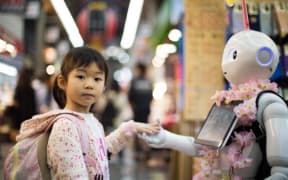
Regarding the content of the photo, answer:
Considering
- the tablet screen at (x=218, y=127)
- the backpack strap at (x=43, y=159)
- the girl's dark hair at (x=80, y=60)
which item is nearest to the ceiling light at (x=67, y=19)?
the tablet screen at (x=218, y=127)

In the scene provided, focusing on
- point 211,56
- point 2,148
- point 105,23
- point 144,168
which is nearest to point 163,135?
point 211,56

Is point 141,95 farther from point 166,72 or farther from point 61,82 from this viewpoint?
point 61,82

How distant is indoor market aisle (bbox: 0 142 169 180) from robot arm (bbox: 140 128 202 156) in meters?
2.24

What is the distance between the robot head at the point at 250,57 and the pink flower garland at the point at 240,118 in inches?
1.9

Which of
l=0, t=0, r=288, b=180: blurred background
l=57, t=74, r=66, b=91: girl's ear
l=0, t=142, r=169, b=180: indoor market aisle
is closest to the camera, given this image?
l=57, t=74, r=66, b=91: girl's ear

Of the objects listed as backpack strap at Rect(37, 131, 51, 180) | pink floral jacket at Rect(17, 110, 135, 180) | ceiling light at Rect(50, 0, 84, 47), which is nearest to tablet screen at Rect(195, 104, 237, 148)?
pink floral jacket at Rect(17, 110, 135, 180)

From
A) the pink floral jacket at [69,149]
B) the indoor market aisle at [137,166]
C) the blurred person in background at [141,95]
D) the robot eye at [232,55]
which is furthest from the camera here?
the blurred person in background at [141,95]

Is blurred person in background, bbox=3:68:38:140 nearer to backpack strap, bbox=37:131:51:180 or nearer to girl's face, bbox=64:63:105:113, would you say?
girl's face, bbox=64:63:105:113

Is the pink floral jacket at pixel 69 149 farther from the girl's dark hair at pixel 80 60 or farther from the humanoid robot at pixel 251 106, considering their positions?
the humanoid robot at pixel 251 106

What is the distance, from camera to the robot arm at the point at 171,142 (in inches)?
99.9

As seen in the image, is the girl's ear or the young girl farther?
the girl's ear

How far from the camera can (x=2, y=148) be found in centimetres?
595

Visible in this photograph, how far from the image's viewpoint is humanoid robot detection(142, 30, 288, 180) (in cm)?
216

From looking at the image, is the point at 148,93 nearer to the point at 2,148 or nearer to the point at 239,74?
the point at 2,148
